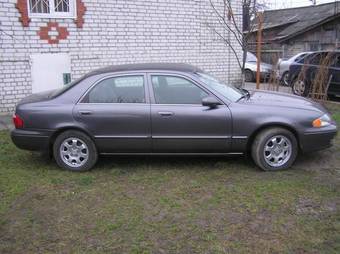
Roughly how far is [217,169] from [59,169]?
7.32ft

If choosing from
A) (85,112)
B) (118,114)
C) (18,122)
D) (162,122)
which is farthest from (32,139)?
(162,122)

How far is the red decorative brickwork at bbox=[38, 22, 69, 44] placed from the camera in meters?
10.2

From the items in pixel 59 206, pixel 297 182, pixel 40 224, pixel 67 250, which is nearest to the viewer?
pixel 67 250

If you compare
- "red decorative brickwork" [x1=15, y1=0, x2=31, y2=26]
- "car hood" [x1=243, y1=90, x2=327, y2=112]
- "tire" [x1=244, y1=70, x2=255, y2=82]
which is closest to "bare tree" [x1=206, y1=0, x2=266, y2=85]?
"red decorative brickwork" [x1=15, y1=0, x2=31, y2=26]

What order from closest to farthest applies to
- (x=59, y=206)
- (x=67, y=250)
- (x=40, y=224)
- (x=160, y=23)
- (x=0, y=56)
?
(x=67, y=250) → (x=40, y=224) → (x=59, y=206) → (x=0, y=56) → (x=160, y=23)

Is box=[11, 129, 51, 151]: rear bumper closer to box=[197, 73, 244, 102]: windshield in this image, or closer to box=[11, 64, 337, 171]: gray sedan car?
box=[11, 64, 337, 171]: gray sedan car

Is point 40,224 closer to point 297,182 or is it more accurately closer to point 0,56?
point 297,182

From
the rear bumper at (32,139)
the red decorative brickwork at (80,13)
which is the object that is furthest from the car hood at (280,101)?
the red decorative brickwork at (80,13)

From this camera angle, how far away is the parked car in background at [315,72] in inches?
475

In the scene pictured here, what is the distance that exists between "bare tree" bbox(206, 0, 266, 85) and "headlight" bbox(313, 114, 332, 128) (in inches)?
259

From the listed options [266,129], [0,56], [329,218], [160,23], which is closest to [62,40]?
[0,56]

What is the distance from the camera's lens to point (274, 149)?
577 cm

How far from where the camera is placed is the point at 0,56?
9.88 meters

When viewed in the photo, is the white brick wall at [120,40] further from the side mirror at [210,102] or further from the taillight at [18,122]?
the side mirror at [210,102]
